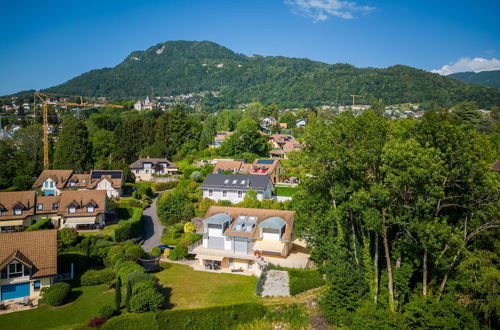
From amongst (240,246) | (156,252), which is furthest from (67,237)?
(240,246)

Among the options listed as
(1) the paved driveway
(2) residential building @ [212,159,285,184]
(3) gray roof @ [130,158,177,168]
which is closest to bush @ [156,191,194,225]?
(1) the paved driveway

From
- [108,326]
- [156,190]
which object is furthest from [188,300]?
[156,190]

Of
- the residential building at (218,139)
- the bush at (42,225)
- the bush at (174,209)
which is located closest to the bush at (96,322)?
the bush at (42,225)

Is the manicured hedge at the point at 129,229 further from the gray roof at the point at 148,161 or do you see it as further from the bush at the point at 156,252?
the gray roof at the point at 148,161

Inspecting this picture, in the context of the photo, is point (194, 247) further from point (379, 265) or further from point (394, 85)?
point (394, 85)

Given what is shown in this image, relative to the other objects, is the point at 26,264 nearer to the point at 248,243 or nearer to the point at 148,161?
the point at 248,243
